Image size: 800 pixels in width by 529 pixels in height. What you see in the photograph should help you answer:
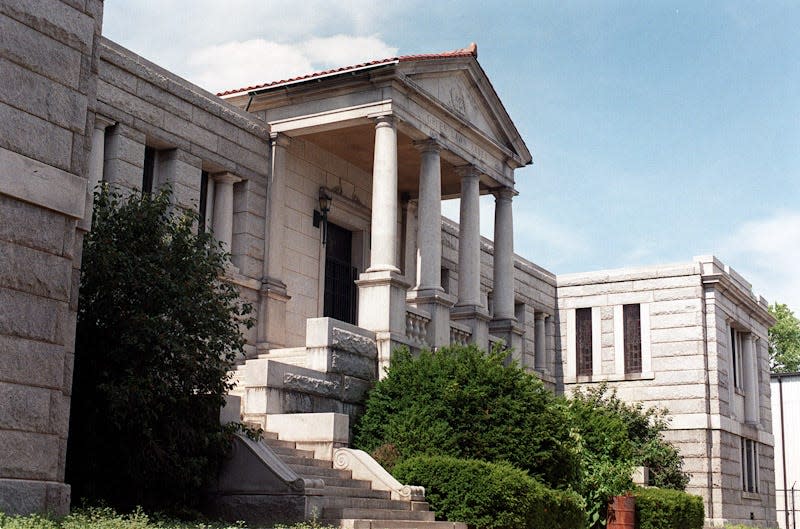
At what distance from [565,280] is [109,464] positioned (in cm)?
2331

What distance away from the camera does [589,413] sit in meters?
22.2

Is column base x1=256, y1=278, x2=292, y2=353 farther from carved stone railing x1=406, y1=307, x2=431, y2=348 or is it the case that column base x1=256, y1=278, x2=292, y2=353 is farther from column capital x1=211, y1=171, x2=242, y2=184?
carved stone railing x1=406, y1=307, x2=431, y2=348

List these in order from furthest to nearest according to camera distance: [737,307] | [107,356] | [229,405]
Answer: [737,307]
[229,405]
[107,356]

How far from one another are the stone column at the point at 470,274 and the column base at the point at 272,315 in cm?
402

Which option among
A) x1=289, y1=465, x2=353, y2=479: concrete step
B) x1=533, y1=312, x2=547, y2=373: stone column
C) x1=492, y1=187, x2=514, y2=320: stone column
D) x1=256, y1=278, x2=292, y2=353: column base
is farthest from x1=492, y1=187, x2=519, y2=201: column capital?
x1=289, y1=465, x2=353, y2=479: concrete step

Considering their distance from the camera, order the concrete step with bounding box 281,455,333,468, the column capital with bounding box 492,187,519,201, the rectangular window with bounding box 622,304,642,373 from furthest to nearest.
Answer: the rectangular window with bounding box 622,304,642,373 < the column capital with bounding box 492,187,519,201 < the concrete step with bounding box 281,455,333,468

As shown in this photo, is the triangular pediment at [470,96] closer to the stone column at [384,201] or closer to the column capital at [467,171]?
the column capital at [467,171]

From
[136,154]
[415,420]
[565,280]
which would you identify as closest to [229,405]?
[415,420]

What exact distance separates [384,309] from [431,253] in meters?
2.38

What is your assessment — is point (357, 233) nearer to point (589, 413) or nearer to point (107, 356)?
point (589, 413)

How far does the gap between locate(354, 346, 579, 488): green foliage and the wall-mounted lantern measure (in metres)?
5.61

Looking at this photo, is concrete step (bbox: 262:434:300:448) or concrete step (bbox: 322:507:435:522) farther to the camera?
concrete step (bbox: 262:434:300:448)

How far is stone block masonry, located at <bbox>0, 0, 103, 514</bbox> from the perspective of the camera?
1063 centimetres

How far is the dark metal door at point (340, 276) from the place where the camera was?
80.5 ft
